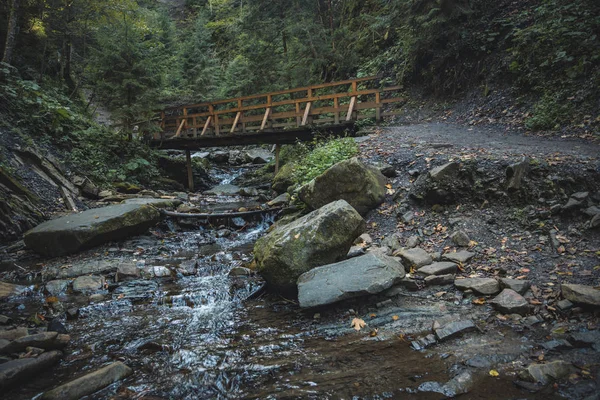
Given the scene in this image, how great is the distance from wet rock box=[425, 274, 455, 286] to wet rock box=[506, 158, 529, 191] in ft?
6.95

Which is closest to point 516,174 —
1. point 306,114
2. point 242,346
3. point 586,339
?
point 586,339

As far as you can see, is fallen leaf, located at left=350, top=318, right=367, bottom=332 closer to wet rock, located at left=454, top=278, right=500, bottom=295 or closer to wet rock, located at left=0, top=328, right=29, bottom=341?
wet rock, located at left=454, top=278, right=500, bottom=295

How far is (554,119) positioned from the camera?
8.27m

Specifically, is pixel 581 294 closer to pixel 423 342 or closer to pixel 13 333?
pixel 423 342

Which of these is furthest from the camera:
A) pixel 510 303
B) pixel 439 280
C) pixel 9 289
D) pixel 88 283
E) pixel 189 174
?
pixel 189 174

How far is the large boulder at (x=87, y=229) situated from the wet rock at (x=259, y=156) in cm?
1394

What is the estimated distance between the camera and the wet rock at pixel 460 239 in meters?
4.91

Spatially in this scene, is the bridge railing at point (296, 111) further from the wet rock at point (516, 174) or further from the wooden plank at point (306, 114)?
the wet rock at point (516, 174)

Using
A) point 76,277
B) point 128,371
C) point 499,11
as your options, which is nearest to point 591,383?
point 128,371

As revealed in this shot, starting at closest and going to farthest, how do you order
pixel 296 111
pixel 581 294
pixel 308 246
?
pixel 581 294 → pixel 308 246 → pixel 296 111

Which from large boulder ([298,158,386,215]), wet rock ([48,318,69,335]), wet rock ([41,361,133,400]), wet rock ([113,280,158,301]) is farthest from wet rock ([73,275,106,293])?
large boulder ([298,158,386,215])

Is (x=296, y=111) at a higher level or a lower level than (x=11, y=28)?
A: lower

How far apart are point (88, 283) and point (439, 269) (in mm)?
5634

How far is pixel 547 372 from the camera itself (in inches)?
102
